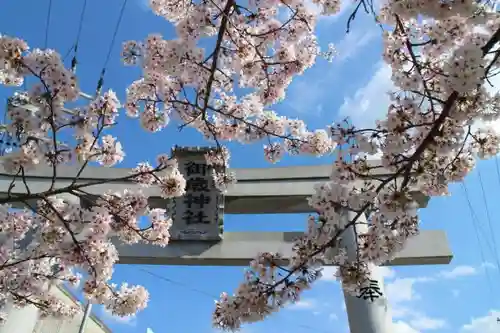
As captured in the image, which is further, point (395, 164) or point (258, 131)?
point (258, 131)

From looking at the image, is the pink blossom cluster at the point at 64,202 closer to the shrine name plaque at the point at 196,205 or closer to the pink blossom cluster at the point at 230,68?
the pink blossom cluster at the point at 230,68

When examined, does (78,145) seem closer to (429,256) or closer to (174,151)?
(174,151)

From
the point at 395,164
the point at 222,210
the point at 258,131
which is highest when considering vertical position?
the point at 222,210

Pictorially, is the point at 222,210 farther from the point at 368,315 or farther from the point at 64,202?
the point at 64,202

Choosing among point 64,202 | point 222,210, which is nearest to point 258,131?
point 64,202

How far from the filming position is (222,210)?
6.69 meters

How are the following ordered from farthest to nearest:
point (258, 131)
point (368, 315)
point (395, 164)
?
point (368, 315) → point (258, 131) → point (395, 164)

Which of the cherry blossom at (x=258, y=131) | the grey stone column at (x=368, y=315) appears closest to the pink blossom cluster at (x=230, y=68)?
the cherry blossom at (x=258, y=131)

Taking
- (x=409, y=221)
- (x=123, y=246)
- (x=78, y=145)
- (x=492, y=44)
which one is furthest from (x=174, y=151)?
(x=492, y=44)

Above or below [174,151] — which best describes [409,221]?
below

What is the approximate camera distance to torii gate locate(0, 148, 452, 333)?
21.2 feet

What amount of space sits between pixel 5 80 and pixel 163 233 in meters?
1.64

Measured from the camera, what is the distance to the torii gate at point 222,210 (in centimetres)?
646

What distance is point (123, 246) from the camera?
6590mm
